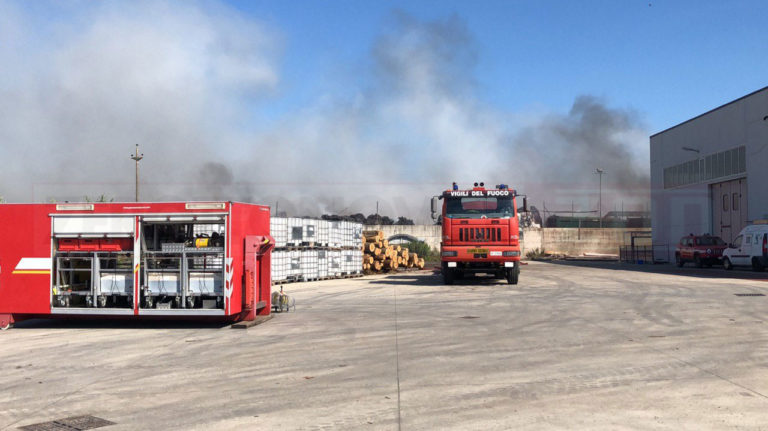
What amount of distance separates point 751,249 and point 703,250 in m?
4.49

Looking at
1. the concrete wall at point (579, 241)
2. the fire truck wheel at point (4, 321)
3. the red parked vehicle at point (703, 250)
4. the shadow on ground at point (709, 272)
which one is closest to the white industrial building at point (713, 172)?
the red parked vehicle at point (703, 250)

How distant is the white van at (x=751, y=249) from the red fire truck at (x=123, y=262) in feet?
81.9

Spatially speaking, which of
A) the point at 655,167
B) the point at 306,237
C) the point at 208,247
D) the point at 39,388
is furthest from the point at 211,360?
the point at 655,167

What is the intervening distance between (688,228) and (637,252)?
11.5 ft

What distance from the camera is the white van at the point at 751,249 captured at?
91.7ft

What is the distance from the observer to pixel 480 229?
20.1 meters

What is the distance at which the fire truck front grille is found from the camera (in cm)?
1998

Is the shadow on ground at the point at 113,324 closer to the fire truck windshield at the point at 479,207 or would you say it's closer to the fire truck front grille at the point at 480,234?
the fire truck front grille at the point at 480,234

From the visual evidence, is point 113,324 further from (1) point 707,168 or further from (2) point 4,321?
(1) point 707,168

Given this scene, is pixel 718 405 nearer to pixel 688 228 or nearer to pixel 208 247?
pixel 208 247

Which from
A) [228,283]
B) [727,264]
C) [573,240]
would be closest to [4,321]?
[228,283]

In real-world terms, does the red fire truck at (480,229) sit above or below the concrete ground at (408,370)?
above

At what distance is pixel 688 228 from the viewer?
41344mm

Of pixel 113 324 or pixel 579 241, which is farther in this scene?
pixel 579 241
